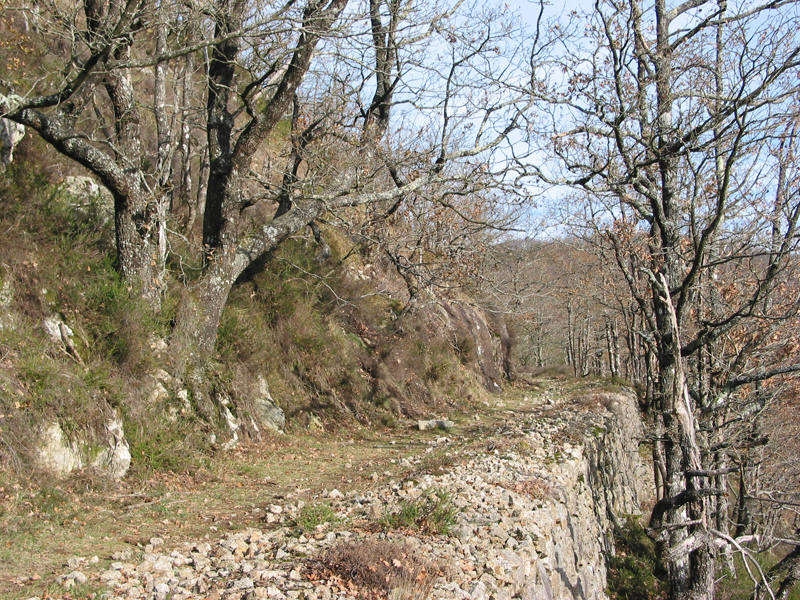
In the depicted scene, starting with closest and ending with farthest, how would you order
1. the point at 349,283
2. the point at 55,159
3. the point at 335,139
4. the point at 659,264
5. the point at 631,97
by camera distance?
the point at 631,97
the point at 659,264
the point at 55,159
the point at 335,139
the point at 349,283

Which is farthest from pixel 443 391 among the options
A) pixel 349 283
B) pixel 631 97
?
pixel 631 97

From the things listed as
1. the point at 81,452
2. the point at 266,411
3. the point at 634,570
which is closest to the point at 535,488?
the point at 634,570

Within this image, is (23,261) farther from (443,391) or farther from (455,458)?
(443,391)

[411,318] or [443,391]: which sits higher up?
[411,318]

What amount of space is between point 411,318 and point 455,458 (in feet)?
22.7

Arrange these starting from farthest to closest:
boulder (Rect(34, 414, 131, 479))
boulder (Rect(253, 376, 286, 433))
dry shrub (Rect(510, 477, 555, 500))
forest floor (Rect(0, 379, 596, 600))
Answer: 1. boulder (Rect(253, 376, 286, 433))
2. dry shrub (Rect(510, 477, 555, 500))
3. boulder (Rect(34, 414, 131, 479))
4. forest floor (Rect(0, 379, 596, 600))

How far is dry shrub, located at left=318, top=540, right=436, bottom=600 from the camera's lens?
413 cm

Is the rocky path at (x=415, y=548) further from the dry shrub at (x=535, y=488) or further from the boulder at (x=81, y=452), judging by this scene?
the boulder at (x=81, y=452)

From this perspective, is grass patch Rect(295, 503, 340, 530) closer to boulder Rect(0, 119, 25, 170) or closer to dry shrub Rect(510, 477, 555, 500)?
dry shrub Rect(510, 477, 555, 500)

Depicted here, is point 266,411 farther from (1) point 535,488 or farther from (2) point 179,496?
(1) point 535,488

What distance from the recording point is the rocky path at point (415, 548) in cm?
417

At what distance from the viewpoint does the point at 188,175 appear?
458 inches

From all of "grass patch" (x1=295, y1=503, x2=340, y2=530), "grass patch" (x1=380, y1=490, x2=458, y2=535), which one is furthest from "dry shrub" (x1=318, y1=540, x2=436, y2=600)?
"grass patch" (x1=295, y1=503, x2=340, y2=530)

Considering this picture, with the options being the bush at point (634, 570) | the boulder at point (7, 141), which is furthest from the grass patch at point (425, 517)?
the boulder at point (7, 141)
